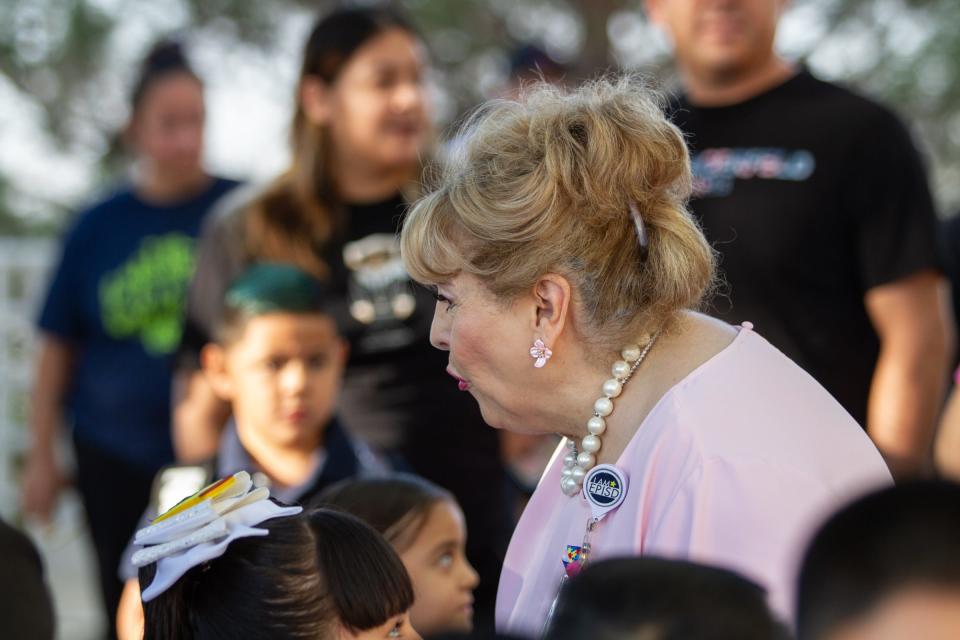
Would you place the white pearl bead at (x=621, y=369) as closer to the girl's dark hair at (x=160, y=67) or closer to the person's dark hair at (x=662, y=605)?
the person's dark hair at (x=662, y=605)

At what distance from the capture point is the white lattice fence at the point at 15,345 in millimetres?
7652

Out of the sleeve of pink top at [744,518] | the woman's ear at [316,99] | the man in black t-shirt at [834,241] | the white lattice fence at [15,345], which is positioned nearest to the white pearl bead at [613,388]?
the sleeve of pink top at [744,518]

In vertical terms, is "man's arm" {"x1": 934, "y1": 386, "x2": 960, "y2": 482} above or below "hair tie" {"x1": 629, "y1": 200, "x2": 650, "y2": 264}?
below

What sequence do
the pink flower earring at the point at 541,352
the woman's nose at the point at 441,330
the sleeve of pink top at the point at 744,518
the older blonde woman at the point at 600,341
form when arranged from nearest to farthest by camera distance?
the sleeve of pink top at the point at 744,518
the older blonde woman at the point at 600,341
the pink flower earring at the point at 541,352
the woman's nose at the point at 441,330

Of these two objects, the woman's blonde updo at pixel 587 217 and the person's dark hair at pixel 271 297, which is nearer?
the woman's blonde updo at pixel 587 217

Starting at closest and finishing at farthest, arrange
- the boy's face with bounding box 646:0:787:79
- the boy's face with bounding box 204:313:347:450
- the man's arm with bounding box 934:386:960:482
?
1. the man's arm with bounding box 934:386:960:482
2. the boy's face with bounding box 646:0:787:79
3. the boy's face with bounding box 204:313:347:450

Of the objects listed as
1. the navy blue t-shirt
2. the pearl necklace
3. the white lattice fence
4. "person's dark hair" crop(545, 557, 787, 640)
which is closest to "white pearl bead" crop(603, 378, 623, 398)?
the pearl necklace

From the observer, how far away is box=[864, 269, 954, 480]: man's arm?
3234 mm

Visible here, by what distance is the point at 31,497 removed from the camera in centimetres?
489

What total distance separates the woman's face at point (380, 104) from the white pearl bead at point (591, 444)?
175cm

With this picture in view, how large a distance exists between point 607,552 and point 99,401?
2.88 metres

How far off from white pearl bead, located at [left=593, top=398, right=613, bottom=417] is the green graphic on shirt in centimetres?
256

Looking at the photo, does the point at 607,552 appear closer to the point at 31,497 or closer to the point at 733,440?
the point at 733,440

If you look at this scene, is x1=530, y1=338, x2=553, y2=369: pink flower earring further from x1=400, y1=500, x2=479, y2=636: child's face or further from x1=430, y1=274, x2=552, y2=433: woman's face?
x1=400, y1=500, x2=479, y2=636: child's face
